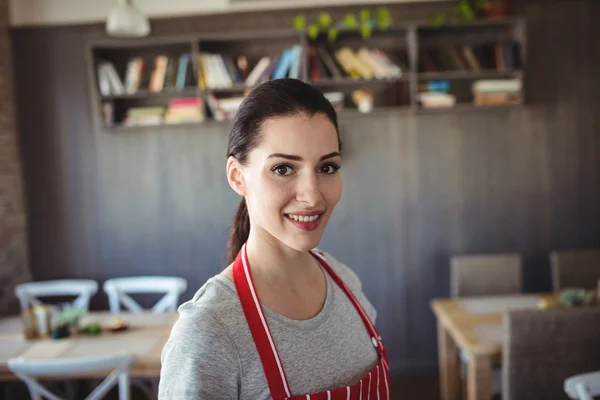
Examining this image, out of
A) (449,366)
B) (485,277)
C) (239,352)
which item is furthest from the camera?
(485,277)

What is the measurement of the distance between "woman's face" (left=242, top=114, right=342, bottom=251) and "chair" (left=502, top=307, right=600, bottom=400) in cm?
143

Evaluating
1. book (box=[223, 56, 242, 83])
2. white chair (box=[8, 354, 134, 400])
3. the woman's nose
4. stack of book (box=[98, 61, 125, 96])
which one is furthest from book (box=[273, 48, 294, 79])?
the woman's nose

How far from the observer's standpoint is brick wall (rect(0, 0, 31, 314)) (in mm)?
3705

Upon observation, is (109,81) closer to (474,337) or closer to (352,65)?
(352,65)

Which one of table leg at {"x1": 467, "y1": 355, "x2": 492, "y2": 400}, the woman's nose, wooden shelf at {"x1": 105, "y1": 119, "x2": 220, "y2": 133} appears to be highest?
wooden shelf at {"x1": 105, "y1": 119, "x2": 220, "y2": 133}

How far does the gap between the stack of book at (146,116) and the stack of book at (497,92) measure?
2.19 metres

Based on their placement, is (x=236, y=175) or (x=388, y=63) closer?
(x=236, y=175)

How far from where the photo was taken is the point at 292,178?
0.92 metres

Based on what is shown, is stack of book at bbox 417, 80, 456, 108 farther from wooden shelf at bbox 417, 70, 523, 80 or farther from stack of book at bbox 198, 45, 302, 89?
stack of book at bbox 198, 45, 302, 89

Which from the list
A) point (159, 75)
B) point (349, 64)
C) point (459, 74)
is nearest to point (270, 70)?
point (349, 64)

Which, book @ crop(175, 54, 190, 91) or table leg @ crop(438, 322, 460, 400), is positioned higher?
book @ crop(175, 54, 190, 91)

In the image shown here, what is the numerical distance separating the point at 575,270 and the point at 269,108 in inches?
121

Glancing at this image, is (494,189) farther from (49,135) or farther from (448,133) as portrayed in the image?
(49,135)

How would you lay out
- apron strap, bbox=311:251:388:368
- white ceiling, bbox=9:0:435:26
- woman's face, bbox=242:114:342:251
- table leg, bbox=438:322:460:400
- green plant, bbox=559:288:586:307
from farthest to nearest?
white ceiling, bbox=9:0:435:26 < table leg, bbox=438:322:460:400 < green plant, bbox=559:288:586:307 < apron strap, bbox=311:251:388:368 < woman's face, bbox=242:114:342:251
